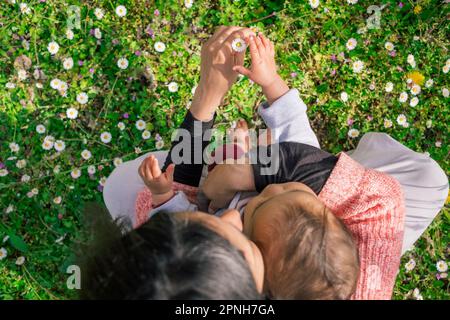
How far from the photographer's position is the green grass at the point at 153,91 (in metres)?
1.90

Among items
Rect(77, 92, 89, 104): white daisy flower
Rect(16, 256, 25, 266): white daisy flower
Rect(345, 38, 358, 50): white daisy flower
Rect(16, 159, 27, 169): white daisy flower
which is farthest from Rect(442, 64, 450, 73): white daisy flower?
Rect(16, 256, 25, 266): white daisy flower

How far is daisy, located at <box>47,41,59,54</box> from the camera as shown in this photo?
1.91 meters

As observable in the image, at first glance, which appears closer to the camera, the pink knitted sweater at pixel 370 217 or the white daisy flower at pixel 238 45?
the pink knitted sweater at pixel 370 217

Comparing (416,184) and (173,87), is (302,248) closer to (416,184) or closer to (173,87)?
(416,184)

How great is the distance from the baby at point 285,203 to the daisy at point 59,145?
2.16 feet

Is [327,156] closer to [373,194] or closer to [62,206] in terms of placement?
[373,194]

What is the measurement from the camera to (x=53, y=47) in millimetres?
1913

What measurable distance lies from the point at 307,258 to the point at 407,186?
0.66m

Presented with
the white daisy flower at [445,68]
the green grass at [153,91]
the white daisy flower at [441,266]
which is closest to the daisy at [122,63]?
the green grass at [153,91]

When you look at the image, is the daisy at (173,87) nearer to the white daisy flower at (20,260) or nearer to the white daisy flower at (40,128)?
the white daisy flower at (40,128)

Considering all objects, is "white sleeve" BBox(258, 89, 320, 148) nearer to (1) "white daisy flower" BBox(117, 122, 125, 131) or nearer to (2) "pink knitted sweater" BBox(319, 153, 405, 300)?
(2) "pink knitted sweater" BBox(319, 153, 405, 300)

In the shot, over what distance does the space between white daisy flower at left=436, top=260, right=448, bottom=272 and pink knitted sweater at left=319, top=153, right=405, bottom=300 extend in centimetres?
83

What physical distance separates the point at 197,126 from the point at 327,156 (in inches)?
16.0

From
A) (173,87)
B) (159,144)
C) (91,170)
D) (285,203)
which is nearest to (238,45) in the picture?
(173,87)
